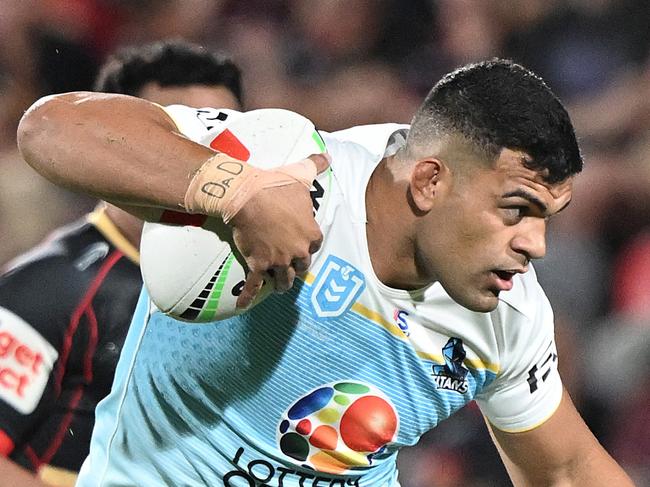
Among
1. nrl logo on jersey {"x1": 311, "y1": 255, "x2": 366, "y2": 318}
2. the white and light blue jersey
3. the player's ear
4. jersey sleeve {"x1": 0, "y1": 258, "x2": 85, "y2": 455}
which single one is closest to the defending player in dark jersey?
jersey sleeve {"x1": 0, "y1": 258, "x2": 85, "y2": 455}

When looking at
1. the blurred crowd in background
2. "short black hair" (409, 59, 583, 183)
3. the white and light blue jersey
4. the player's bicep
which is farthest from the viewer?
the blurred crowd in background

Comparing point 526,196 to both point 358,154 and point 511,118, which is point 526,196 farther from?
point 358,154

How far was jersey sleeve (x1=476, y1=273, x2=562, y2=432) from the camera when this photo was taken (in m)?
2.11

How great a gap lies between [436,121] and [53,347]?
4.71ft

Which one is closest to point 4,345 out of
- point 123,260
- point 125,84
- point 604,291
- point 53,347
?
point 53,347

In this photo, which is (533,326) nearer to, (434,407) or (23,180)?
(434,407)

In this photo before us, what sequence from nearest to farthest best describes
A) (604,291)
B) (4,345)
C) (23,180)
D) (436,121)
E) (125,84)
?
(436,121) < (4,345) < (125,84) < (604,291) < (23,180)

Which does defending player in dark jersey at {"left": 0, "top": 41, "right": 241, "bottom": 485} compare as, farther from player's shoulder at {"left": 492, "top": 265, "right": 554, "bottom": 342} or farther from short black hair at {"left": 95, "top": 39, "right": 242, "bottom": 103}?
player's shoulder at {"left": 492, "top": 265, "right": 554, "bottom": 342}

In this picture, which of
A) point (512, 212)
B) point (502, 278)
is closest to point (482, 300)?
point (502, 278)

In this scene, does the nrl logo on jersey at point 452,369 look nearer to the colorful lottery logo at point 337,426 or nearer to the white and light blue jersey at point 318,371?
the white and light blue jersey at point 318,371

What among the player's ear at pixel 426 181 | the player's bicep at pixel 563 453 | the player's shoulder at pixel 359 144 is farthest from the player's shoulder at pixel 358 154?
the player's bicep at pixel 563 453

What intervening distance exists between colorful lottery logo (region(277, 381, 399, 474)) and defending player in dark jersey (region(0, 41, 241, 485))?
1.02 meters

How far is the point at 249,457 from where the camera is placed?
6.62ft

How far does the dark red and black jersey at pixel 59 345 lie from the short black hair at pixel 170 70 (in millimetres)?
595
